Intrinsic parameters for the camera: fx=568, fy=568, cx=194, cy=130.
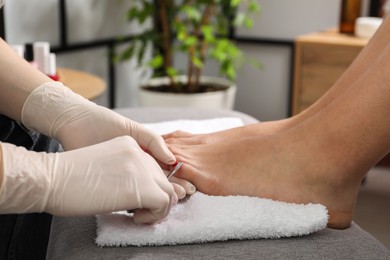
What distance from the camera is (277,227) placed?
777 mm

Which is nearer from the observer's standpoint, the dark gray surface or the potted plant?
the dark gray surface

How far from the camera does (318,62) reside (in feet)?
7.05

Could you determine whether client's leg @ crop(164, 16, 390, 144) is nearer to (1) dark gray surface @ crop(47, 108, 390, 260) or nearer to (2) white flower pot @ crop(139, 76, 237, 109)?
(1) dark gray surface @ crop(47, 108, 390, 260)

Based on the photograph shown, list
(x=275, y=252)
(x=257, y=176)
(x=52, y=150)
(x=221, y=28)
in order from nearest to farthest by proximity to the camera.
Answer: (x=275, y=252), (x=257, y=176), (x=52, y=150), (x=221, y=28)

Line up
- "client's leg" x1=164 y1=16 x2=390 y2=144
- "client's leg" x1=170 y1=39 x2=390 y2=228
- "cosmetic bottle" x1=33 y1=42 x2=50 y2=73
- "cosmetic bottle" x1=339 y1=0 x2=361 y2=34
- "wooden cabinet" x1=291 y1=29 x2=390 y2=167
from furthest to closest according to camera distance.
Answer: "cosmetic bottle" x1=339 y1=0 x2=361 y2=34
"wooden cabinet" x1=291 y1=29 x2=390 y2=167
"cosmetic bottle" x1=33 y1=42 x2=50 y2=73
"client's leg" x1=164 y1=16 x2=390 y2=144
"client's leg" x1=170 y1=39 x2=390 y2=228

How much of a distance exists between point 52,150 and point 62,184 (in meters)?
0.33

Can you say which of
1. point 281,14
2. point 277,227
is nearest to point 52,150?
point 277,227

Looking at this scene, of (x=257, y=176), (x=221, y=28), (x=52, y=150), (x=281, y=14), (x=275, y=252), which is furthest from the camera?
(x=281, y=14)

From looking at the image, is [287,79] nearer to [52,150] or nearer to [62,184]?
[52,150]

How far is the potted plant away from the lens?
2539mm

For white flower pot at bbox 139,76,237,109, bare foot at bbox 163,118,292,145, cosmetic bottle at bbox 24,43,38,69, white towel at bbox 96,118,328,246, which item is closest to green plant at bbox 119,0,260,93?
white flower pot at bbox 139,76,237,109

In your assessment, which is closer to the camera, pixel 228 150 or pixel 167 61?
pixel 228 150

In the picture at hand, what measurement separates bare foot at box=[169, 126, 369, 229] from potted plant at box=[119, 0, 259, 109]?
1554mm

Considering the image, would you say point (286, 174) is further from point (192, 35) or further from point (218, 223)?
point (192, 35)
